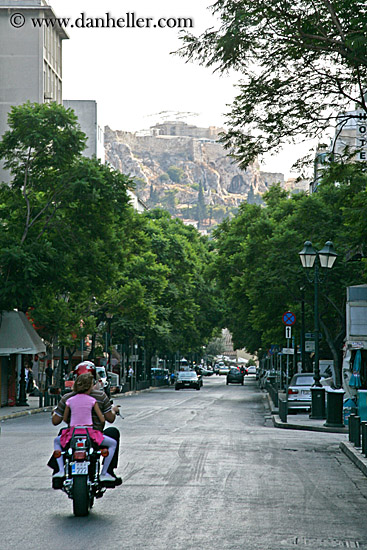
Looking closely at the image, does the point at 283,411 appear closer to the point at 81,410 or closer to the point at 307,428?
the point at 307,428

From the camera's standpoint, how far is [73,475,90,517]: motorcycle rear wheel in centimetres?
951

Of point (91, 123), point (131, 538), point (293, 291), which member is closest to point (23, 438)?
point (131, 538)

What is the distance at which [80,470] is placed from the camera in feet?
31.0

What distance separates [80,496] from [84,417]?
80 cm

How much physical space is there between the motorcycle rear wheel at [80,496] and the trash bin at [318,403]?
19.6 m

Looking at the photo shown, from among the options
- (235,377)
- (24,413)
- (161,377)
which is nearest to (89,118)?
(161,377)

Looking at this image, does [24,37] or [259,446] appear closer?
[259,446]

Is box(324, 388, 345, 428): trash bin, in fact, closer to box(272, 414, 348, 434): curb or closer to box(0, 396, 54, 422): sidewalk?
box(272, 414, 348, 434): curb

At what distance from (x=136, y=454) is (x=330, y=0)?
825cm

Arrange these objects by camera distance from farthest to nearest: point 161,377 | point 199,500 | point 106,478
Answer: point 161,377 < point 199,500 < point 106,478

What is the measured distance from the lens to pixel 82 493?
31.4 ft

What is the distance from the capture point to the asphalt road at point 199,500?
859 centimetres

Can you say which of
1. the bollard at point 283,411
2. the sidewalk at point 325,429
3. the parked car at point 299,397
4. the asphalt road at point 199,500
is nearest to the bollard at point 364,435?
the sidewalk at point 325,429

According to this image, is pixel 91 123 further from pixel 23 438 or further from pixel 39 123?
pixel 23 438
